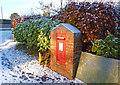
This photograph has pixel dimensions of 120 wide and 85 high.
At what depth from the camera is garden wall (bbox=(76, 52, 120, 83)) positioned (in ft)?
8.74

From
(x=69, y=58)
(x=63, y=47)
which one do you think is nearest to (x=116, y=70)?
(x=69, y=58)

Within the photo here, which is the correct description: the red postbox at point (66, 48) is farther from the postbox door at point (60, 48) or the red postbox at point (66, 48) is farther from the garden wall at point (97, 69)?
the garden wall at point (97, 69)

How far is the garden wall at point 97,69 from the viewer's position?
266cm

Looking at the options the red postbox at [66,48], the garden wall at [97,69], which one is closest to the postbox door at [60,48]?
the red postbox at [66,48]

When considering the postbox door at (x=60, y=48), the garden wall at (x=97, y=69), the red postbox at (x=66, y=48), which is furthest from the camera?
the postbox door at (x=60, y=48)

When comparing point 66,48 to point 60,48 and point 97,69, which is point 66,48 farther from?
point 97,69

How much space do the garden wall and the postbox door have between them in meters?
0.68

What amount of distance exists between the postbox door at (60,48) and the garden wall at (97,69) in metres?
0.68

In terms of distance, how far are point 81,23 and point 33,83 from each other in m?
2.72

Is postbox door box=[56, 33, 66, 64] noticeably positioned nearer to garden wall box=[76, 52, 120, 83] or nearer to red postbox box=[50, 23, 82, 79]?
red postbox box=[50, 23, 82, 79]

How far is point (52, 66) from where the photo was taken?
14.2 ft

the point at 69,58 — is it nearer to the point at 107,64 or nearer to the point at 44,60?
the point at 107,64

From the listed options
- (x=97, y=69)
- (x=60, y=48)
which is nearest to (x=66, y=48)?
(x=60, y=48)

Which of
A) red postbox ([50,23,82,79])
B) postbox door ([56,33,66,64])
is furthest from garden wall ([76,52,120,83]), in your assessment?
postbox door ([56,33,66,64])
